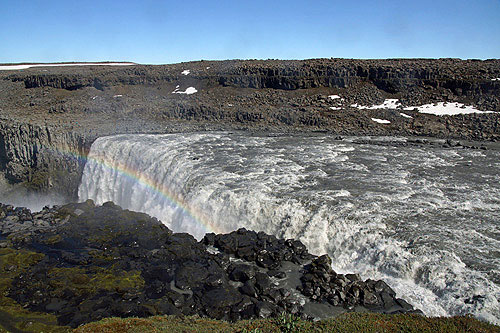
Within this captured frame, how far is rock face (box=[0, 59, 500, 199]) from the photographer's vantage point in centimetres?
2991

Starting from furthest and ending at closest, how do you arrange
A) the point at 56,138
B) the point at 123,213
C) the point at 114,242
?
the point at 56,138 < the point at 123,213 < the point at 114,242

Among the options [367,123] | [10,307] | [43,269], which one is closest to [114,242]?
[43,269]

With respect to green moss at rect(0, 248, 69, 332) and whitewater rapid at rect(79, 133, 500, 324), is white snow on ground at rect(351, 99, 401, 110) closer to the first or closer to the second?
whitewater rapid at rect(79, 133, 500, 324)

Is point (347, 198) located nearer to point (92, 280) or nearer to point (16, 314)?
point (92, 280)

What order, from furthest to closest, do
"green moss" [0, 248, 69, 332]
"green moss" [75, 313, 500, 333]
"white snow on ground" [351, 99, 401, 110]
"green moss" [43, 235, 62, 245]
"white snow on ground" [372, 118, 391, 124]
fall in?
"white snow on ground" [351, 99, 401, 110]
"white snow on ground" [372, 118, 391, 124]
"green moss" [43, 235, 62, 245]
"green moss" [0, 248, 69, 332]
"green moss" [75, 313, 500, 333]

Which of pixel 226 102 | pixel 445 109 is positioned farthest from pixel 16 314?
pixel 445 109

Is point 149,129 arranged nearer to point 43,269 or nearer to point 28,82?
point 43,269

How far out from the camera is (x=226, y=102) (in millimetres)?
42375

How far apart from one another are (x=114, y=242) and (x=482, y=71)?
39831 millimetres

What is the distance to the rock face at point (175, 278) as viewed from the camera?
1024 centimetres

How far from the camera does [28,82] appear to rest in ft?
168

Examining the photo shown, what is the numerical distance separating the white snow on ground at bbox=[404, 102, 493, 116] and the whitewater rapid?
1079 cm

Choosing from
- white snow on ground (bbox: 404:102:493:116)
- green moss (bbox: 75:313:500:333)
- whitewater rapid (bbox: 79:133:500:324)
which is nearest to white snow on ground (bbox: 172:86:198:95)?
whitewater rapid (bbox: 79:133:500:324)

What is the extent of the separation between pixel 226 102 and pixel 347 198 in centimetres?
2931
